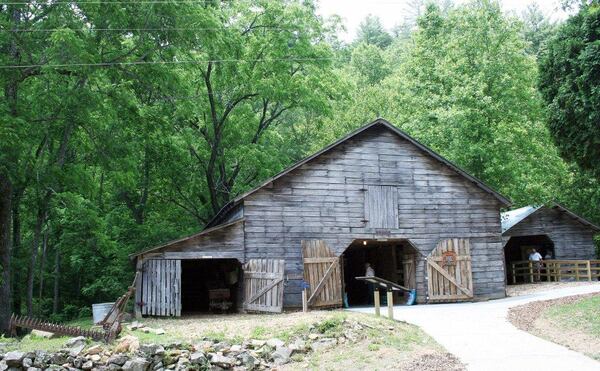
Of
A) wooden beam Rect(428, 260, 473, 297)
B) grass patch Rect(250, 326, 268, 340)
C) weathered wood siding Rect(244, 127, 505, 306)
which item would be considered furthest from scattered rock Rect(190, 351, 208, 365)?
wooden beam Rect(428, 260, 473, 297)

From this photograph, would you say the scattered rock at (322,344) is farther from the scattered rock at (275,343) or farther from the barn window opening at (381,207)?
the barn window opening at (381,207)

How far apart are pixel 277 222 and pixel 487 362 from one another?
11.4 metres

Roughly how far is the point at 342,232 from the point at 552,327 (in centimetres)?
874

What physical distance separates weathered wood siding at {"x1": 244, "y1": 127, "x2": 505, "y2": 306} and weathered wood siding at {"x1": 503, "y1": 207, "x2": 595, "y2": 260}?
9.13m

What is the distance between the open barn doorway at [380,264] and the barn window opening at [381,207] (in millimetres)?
956

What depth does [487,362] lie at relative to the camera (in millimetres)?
10438

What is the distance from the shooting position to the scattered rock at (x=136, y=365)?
1111 centimetres

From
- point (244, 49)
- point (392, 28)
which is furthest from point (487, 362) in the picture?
point (392, 28)

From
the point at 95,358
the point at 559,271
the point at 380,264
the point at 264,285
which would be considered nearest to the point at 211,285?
the point at 264,285

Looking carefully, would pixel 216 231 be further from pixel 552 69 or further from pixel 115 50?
pixel 552 69

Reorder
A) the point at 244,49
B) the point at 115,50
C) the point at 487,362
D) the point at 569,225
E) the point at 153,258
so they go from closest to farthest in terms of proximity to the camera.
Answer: the point at 487,362 < the point at 115,50 < the point at 153,258 < the point at 244,49 < the point at 569,225

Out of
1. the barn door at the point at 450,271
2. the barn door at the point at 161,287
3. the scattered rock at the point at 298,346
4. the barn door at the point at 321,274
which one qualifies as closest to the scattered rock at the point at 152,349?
the scattered rock at the point at 298,346

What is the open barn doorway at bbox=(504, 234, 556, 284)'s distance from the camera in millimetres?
34375

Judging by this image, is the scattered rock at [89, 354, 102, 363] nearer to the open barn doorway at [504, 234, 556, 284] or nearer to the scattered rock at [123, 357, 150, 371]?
the scattered rock at [123, 357, 150, 371]
